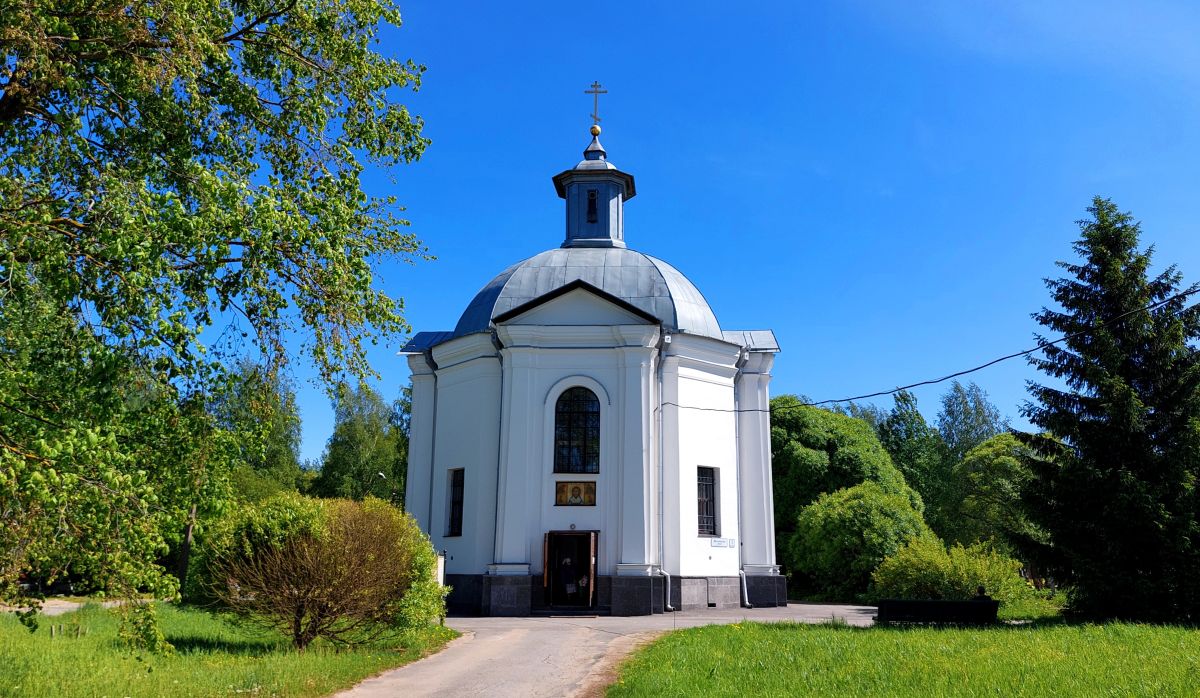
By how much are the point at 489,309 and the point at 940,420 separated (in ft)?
126

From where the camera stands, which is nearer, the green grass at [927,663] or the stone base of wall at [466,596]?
the green grass at [927,663]

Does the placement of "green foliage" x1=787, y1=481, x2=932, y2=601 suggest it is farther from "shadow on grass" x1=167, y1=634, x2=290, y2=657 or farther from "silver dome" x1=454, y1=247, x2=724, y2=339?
"shadow on grass" x1=167, y1=634, x2=290, y2=657

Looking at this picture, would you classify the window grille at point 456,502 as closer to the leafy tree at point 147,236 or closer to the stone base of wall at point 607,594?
the stone base of wall at point 607,594

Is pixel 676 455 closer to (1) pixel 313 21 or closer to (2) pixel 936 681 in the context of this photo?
(2) pixel 936 681

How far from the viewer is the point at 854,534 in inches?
1113

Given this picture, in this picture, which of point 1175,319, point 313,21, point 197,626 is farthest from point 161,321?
point 1175,319

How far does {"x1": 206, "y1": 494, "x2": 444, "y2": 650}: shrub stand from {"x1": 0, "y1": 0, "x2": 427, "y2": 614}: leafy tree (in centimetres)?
441

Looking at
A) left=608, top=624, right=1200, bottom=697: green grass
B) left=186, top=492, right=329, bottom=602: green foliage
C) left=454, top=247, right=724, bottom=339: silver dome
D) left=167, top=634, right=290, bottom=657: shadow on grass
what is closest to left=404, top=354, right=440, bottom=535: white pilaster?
left=454, top=247, right=724, bottom=339: silver dome

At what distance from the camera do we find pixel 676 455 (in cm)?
2191

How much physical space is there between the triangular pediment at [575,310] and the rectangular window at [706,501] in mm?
4719

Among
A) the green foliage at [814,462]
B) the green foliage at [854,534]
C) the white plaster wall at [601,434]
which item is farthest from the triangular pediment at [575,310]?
the green foliage at [814,462]

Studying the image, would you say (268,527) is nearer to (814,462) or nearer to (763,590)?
(763,590)

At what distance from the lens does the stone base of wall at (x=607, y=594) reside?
1998 cm

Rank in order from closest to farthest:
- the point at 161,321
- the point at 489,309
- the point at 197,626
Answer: the point at 161,321
the point at 197,626
the point at 489,309
